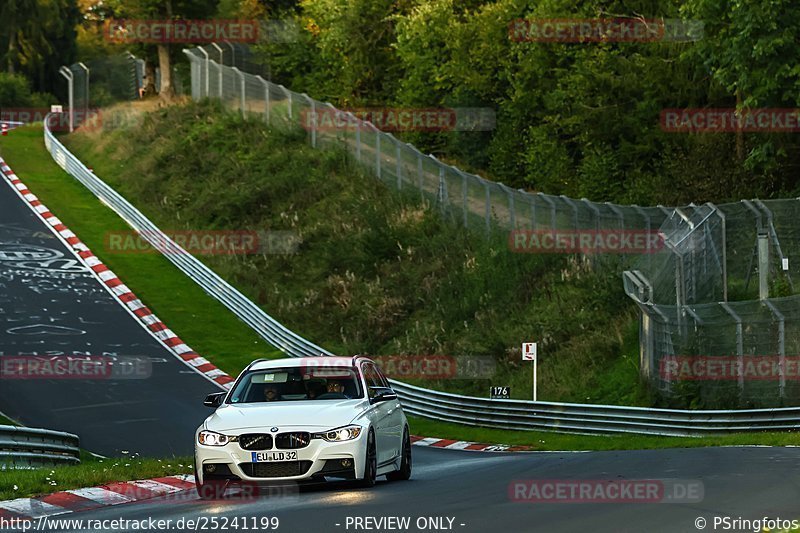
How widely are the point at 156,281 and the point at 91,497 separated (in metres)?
31.1

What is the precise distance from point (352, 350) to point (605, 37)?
1851 cm

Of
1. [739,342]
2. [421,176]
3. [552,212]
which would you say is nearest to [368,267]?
[421,176]

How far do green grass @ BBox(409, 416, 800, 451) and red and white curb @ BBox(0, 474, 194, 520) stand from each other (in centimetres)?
956

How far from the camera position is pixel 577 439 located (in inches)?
1070

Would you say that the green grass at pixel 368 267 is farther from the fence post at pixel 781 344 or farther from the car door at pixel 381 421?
the car door at pixel 381 421

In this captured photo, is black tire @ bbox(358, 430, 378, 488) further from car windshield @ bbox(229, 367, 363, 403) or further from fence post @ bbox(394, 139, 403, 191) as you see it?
fence post @ bbox(394, 139, 403, 191)

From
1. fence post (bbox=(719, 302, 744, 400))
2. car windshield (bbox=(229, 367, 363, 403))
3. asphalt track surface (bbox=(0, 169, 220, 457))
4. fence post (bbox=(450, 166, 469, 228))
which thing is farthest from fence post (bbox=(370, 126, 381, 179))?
car windshield (bbox=(229, 367, 363, 403))

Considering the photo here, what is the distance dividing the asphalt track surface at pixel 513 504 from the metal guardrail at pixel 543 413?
25.7ft

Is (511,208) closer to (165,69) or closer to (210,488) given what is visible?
(210,488)

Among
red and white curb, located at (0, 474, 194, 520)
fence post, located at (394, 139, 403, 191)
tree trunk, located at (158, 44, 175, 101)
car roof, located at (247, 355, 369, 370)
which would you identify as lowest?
red and white curb, located at (0, 474, 194, 520)

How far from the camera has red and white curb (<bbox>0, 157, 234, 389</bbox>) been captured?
3641 centimetres

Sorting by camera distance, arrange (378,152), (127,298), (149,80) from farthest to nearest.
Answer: (149,80), (378,152), (127,298)

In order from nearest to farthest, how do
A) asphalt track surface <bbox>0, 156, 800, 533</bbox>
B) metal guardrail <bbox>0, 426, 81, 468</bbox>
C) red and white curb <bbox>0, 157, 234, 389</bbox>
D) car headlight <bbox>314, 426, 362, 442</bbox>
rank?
1. asphalt track surface <bbox>0, 156, 800, 533</bbox>
2. car headlight <bbox>314, 426, 362, 442</bbox>
3. metal guardrail <bbox>0, 426, 81, 468</bbox>
4. red and white curb <bbox>0, 157, 234, 389</bbox>

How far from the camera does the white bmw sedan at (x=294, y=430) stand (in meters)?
13.5
